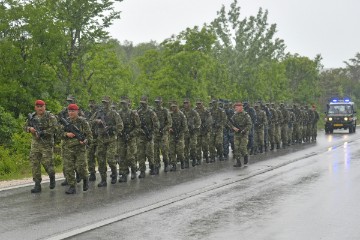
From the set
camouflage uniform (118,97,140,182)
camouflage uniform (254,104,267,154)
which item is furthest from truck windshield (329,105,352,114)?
camouflage uniform (118,97,140,182)

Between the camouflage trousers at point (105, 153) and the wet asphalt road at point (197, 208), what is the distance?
0.46m

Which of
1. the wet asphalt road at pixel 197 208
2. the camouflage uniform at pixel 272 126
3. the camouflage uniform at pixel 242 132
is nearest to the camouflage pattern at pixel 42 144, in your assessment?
the wet asphalt road at pixel 197 208

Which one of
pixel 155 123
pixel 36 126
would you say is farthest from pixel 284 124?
pixel 36 126

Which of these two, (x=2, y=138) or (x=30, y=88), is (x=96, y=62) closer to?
(x=30, y=88)

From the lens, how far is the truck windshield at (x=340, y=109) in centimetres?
3819

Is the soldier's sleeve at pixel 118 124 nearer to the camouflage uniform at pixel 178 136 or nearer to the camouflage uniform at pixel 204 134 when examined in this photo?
the camouflage uniform at pixel 178 136

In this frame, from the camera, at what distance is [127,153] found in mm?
12953

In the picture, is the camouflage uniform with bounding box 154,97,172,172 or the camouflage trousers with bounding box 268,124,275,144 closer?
the camouflage uniform with bounding box 154,97,172,172

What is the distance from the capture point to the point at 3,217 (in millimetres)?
8422

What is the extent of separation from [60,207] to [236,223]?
3011 mm

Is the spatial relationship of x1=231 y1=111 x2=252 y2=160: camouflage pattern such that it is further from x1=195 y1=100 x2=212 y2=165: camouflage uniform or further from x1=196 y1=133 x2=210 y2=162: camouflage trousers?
x1=196 y1=133 x2=210 y2=162: camouflage trousers

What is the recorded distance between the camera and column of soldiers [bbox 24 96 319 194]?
10.9 meters

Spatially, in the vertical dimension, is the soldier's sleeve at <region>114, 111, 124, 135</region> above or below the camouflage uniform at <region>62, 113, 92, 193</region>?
above

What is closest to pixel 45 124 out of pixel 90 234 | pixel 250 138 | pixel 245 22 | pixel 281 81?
pixel 90 234
